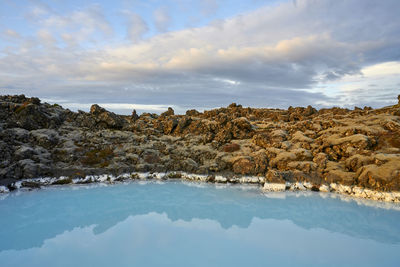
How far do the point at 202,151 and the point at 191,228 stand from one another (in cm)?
1321

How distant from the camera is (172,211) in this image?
730 inches

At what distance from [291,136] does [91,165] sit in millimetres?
22261

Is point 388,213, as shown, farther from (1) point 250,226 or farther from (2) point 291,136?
(2) point 291,136

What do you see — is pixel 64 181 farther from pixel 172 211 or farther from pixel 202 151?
pixel 202 151

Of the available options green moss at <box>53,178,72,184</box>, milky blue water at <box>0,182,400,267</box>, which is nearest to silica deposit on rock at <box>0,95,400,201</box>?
green moss at <box>53,178,72,184</box>

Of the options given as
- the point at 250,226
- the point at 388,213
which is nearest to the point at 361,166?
the point at 388,213

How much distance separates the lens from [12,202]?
19.1 metres

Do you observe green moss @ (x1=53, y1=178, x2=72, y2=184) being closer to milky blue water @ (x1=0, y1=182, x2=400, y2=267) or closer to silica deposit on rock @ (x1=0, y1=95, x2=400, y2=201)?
silica deposit on rock @ (x1=0, y1=95, x2=400, y2=201)

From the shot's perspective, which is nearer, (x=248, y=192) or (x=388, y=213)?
(x=388, y=213)

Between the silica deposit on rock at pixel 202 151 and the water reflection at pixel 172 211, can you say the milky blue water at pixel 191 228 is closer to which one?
the water reflection at pixel 172 211

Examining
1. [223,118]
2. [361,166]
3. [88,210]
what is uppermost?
[223,118]

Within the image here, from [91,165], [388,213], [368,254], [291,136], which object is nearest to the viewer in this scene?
[368,254]

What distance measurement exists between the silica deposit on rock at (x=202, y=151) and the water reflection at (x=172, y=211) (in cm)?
232

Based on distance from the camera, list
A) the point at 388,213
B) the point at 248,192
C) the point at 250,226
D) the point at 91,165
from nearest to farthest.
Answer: the point at 250,226
the point at 388,213
the point at 248,192
the point at 91,165
